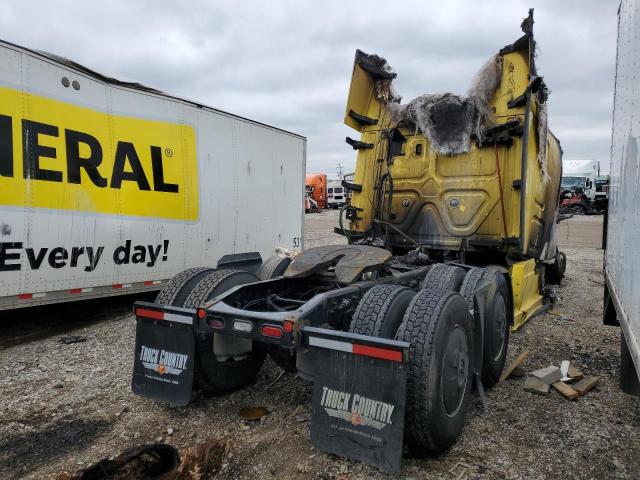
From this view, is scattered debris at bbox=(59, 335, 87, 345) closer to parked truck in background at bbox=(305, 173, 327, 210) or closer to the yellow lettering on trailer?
the yellow lettering on trailer

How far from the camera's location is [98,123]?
5.97 meters

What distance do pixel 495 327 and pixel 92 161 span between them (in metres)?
5.07

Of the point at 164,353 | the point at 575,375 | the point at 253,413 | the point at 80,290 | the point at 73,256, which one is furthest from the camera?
the point at 80,290

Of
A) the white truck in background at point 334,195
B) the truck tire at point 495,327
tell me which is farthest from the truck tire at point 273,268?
the white truck in background at point 334,195

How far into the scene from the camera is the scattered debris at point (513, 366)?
4.39 meters

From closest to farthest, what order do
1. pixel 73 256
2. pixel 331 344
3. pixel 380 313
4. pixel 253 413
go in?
pixel 331 344
pixel 380 313
pixel 253 413
pixel 73 256

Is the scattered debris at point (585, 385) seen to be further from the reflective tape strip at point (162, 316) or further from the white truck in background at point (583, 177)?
the white truck in background at point (583, 177)

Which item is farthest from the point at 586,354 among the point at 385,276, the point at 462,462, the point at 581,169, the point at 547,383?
the point at 581,169

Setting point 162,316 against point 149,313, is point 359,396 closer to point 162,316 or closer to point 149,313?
point 162,316

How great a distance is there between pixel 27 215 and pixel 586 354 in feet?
20.9

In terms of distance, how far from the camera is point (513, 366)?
4.56 meters

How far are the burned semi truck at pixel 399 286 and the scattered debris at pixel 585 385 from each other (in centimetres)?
65

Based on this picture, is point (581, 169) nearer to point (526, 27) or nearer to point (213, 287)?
point (526, 27)

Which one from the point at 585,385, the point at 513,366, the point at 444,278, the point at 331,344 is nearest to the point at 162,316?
the point at 331,344
